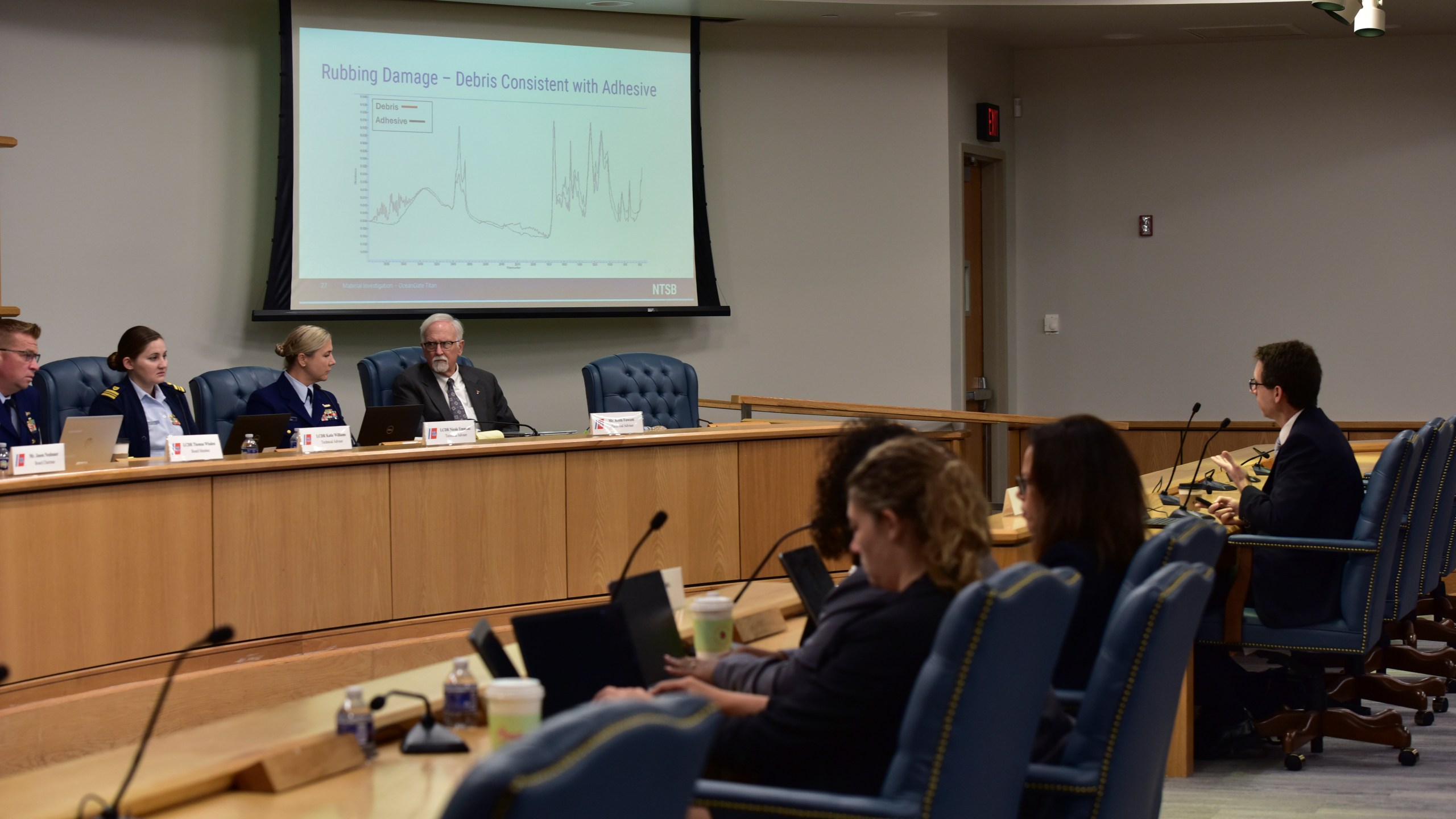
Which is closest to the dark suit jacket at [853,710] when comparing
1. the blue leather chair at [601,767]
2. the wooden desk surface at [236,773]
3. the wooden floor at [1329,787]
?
the wooden desk surface at [236,773]

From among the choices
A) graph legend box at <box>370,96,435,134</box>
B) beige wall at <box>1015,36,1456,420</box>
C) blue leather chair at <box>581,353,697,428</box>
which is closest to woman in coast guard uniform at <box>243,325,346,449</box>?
blue leather chair at <box>581,353,697,428</box>

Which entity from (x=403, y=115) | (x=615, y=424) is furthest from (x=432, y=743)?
(x=403, y=115)

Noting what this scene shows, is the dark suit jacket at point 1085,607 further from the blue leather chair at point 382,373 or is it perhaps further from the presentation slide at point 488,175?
the presentation slide at point 488,175

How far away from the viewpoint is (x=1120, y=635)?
6.02 ft

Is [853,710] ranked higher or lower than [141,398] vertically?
lower

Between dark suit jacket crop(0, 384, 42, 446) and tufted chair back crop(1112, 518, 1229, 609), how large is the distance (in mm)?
3288

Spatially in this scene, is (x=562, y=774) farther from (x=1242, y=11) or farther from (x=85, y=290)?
(x=1242, y=11)

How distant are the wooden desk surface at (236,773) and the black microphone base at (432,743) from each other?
11mm

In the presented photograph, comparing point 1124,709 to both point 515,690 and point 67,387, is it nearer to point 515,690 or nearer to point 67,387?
point 515,690

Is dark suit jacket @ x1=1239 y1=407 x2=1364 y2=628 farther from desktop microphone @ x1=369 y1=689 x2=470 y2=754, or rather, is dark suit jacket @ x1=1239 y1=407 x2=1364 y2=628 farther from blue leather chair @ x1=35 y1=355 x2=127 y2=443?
blue leather chair @ x1=35 y1=355 x2=127 y2=443

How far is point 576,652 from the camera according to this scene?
188cm

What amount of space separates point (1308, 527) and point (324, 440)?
3.00m

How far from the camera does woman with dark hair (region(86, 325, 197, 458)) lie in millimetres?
4562

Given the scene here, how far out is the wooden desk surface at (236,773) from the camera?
1541mm
